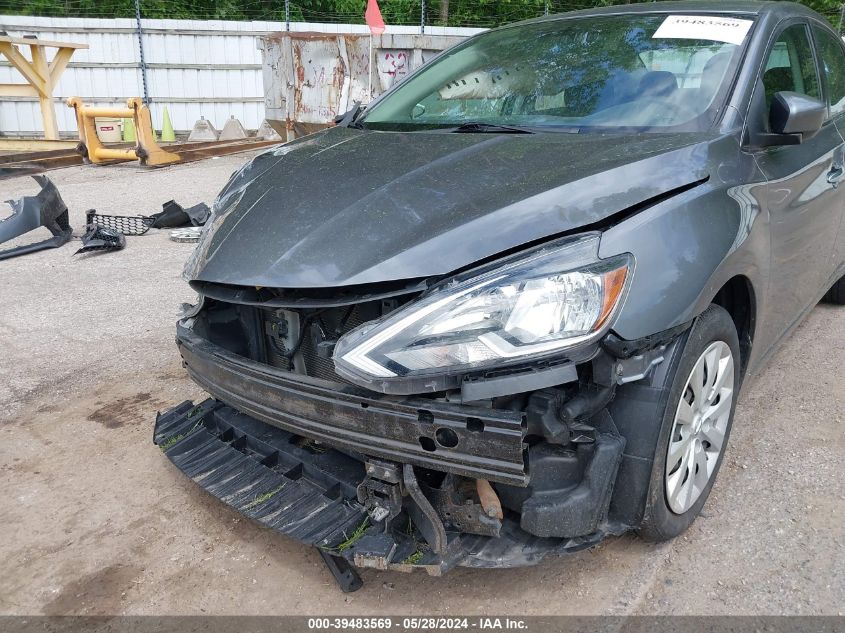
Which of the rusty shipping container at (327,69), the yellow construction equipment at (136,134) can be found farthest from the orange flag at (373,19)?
the yellow construction equipment at (136,134)

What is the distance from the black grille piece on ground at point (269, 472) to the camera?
2156mm

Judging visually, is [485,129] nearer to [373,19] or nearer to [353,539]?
[353,539]

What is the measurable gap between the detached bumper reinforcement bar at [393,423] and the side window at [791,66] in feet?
5.89

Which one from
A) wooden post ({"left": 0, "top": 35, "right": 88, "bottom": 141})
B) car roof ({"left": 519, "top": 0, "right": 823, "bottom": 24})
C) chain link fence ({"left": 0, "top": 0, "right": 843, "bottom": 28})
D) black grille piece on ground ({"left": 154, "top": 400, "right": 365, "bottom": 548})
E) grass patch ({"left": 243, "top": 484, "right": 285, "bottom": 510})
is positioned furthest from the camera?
chain link fence ({"left": 0, "top": 0, "right": 843, "bottom": 28})

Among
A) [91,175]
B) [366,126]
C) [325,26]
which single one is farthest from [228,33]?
[366,126]

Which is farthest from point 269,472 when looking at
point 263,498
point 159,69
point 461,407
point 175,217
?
point 159,69

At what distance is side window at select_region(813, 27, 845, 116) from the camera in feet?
11.5

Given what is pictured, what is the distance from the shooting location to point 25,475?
2.95m

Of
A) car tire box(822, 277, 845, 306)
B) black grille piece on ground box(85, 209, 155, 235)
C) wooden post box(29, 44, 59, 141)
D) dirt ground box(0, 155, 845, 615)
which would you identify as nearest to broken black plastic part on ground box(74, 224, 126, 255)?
black grille piece on ground box(85, 209, 155, 235)

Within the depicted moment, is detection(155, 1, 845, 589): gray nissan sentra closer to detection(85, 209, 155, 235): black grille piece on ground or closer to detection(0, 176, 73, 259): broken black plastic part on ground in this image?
detection(0, 176, 73, 259): broken black plastic part on ground

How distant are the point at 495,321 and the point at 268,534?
1244mm

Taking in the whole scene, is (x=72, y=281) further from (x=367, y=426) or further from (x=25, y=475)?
(x=367, y=426)

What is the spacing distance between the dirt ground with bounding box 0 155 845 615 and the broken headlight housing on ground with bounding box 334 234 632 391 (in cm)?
82

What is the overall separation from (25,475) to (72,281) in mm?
2953
